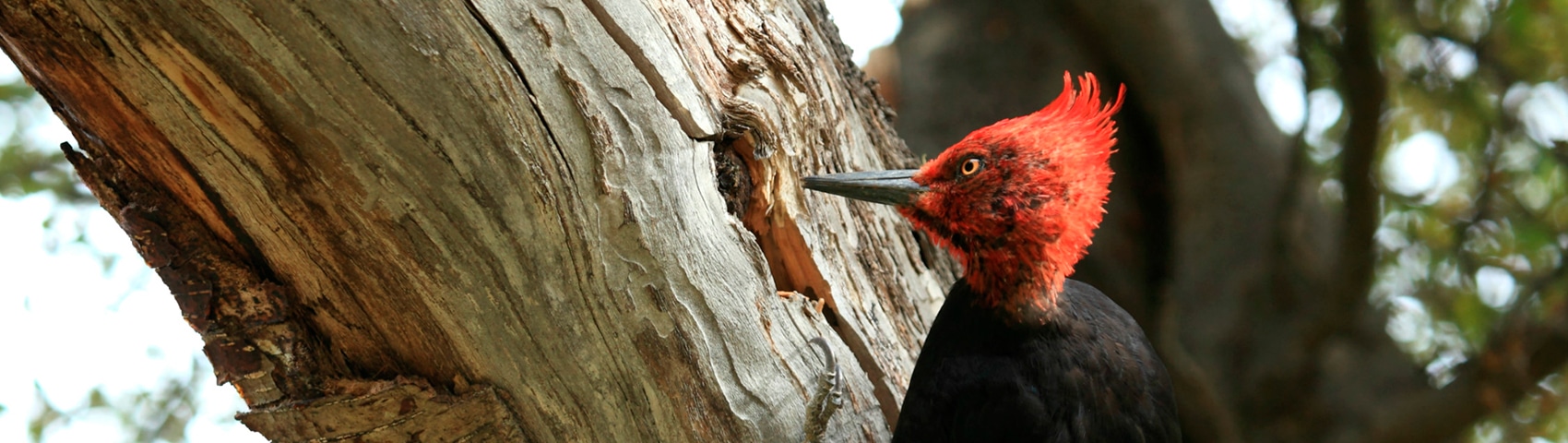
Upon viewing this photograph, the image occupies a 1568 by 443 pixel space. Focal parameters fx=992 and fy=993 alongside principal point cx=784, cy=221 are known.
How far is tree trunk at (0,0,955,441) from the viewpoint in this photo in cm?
149

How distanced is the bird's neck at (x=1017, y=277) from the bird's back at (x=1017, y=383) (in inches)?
1.1

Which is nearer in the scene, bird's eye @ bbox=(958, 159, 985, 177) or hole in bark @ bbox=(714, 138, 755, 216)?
hole in bark @ bbox=(714, 138, 755, 216)

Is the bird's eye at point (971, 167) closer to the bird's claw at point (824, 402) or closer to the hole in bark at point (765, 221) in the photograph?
the hole in bark at point (765, 221)

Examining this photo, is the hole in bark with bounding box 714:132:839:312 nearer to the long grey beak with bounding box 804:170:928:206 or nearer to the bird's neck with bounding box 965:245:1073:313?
the long grey beak with bounding box 804:170:928:206

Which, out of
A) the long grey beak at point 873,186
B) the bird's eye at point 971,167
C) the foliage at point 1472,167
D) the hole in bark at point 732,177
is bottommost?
the foliage at point 1472,167

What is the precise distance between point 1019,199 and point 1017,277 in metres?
0.17

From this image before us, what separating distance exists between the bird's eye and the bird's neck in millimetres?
173

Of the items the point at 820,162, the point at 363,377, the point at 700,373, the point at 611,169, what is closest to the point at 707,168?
the point at 611,169

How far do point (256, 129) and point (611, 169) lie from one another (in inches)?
21.8

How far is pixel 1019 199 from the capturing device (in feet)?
6.87

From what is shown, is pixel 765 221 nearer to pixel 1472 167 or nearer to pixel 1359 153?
pixel 1359 153

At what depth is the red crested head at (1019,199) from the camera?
210 cm

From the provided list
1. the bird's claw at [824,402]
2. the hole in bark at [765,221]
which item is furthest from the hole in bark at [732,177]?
the bird's claw at [824,402]

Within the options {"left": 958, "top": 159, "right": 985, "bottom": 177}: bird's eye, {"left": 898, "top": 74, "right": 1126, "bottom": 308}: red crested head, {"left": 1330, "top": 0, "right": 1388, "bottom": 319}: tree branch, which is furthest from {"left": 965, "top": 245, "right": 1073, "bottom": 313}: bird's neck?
{"left": 1330, "top": 0, "right": 1388, "bottom": 319}: tree branch
